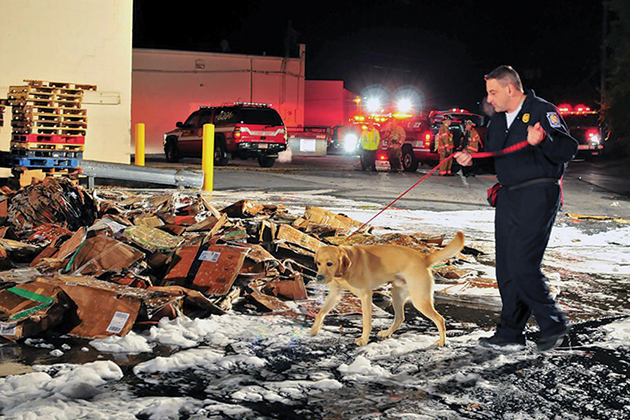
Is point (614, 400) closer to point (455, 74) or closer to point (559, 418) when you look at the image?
point (559, 418)

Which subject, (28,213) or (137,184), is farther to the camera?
(137,184)

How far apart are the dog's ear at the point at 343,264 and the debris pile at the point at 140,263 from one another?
1420 millimetres

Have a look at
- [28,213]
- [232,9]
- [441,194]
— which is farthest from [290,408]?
[232,9]

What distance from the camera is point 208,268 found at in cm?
711

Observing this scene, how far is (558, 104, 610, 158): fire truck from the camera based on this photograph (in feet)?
117

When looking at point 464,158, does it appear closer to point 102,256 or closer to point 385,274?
point 385,274

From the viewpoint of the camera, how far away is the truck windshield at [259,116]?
26.2 metres

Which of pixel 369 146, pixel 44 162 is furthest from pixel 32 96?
pixel 369 146

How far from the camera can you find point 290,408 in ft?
14.0

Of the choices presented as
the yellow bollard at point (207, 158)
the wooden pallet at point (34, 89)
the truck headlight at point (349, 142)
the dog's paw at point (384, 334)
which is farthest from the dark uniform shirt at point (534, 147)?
the truck headlight at point (349, 142)

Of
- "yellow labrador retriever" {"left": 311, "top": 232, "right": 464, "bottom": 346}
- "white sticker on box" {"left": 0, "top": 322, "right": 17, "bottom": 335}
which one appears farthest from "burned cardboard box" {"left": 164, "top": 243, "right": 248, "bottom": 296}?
"white sticker on box" {"left": 0, "top": 322, "right": 17, "bottom": 335}

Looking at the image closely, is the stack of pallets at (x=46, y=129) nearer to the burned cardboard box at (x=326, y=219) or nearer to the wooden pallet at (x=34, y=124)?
the wooden pallet at (x=34, y=124)

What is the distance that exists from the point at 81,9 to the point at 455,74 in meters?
50.8

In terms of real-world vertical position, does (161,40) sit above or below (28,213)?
above
